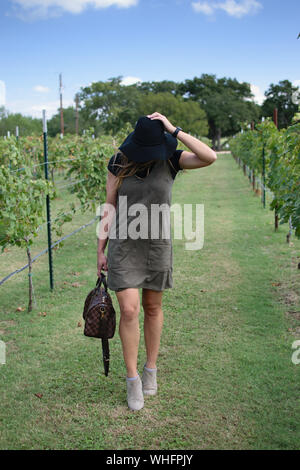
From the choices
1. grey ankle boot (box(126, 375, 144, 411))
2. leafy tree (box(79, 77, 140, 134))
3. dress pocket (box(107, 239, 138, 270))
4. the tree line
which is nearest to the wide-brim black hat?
dress pocket (box(107, 239, 138, 270))

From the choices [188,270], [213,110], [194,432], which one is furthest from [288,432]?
[213,110]

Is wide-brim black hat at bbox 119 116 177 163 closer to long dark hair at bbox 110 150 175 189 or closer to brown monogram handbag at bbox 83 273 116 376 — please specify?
long dark hair at bbox 110 150 175 189

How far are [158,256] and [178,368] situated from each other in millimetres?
980

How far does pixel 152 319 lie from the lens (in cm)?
301

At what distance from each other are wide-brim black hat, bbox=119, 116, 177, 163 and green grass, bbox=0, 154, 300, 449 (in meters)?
1.48

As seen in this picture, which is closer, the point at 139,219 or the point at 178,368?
the point at 139,219

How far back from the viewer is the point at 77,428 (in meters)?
2.69

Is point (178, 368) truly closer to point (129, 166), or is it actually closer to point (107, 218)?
point (107, 218)

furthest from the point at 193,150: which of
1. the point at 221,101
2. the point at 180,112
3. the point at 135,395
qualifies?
the point at 221,101

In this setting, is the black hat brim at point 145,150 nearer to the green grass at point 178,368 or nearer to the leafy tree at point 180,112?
the green grass at point 178,368

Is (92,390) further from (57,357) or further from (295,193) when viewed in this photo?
(295,193)

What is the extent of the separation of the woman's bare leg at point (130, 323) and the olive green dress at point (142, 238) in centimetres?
5

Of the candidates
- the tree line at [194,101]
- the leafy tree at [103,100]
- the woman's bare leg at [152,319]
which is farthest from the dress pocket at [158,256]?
the leafy tree at [103,100]

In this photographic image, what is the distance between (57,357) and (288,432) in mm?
1778
